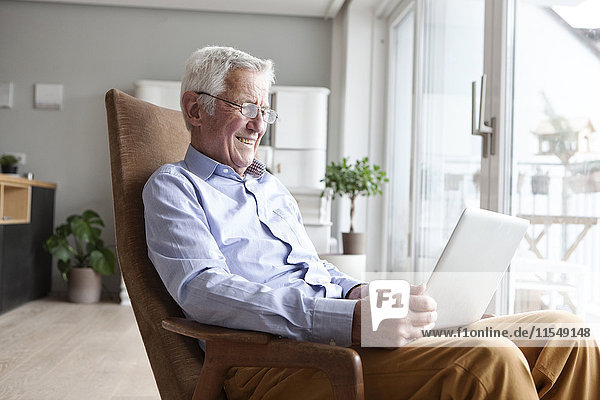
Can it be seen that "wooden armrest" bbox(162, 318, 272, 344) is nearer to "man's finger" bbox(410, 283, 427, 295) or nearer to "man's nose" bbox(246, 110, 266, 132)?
"man's finger" bbox(410, 283, 427, 295)

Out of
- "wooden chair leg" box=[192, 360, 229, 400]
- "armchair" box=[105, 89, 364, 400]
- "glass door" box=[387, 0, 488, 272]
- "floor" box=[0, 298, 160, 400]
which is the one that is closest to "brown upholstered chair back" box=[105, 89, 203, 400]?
"armchair" box=[105, 89, 364, 400]

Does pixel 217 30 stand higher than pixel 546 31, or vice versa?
pixel 217 30

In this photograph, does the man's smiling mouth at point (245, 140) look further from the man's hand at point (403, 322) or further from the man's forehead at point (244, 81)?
the man's hand at point (403, 322)

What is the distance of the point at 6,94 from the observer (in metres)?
5.47

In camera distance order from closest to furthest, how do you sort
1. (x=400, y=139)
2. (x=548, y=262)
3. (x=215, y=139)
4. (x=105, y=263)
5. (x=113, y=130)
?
(x=113, y=130), (x=215, y=139), (x=548, y=262), (x=400, y=139), (x=105, y=263)

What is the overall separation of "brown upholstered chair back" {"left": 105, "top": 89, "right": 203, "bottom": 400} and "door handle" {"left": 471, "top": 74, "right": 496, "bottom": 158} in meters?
1.30

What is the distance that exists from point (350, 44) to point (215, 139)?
146 inches

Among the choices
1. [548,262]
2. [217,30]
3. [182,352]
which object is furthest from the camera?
[217,30]

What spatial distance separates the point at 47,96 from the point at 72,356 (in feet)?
9.87

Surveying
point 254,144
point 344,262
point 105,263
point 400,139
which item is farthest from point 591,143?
point 105,263

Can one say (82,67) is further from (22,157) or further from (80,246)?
(80,246)

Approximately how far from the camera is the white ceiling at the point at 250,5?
526 cm

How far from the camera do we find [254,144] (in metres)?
1.75

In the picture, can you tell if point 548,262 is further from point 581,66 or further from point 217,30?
point 217,30
